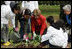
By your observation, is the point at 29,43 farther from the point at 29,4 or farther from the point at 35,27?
the point at 29,4

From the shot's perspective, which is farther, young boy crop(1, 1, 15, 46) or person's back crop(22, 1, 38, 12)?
person's back crop(22, 1, 38, 12)

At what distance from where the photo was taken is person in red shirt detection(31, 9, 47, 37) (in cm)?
751

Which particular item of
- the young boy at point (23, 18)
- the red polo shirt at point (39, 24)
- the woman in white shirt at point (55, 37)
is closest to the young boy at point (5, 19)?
the young boy at point (23, 18)

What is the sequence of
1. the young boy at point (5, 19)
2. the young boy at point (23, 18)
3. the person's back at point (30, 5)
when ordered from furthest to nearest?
1. the person's back at point (30, 5)
2. the young boy at point (23, 18)
3. the young boy at point (5, 19)

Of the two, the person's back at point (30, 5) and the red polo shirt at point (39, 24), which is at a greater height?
the person's back at point (30, 5)

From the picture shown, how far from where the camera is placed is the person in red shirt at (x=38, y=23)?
7508mm

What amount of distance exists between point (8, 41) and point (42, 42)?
3.43ft

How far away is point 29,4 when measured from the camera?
333 inches

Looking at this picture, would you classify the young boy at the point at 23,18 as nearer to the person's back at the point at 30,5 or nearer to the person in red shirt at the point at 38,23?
the person in red shirt at the point at 38,23

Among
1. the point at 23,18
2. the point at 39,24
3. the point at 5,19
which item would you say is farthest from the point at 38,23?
the point at 5,19

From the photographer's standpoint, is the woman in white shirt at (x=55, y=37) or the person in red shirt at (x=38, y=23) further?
the person in red shirt at (x=38, y=23)

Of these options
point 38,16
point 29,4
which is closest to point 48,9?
point 29,4

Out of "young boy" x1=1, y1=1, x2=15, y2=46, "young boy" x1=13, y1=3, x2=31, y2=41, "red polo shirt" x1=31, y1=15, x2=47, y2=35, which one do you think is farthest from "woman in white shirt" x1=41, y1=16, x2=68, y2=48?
"young boy" x1=1, y1=1, x2=15, y2=46

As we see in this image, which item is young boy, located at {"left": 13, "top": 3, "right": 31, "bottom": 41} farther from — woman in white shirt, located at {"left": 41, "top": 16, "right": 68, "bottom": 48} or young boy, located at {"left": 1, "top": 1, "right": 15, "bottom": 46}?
woman in white shirt, located at {"left": 41, "top": 16, "right": 68, "bottom": 48}
